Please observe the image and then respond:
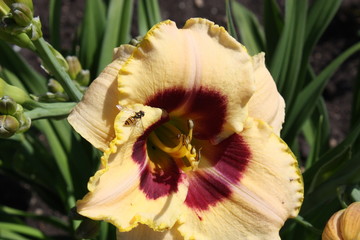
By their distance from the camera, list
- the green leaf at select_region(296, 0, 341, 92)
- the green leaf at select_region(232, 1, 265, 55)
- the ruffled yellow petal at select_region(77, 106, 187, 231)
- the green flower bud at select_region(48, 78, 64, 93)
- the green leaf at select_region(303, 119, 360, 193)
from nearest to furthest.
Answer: the ruffled yellow petal at select_region(77, 106, 187, 231) → the green flower bud at select_region(48, 78, 64, 93) → the green leaf at select_region(303, 119, 360, 193) → the green leaf at select_region(296, 0, 341, 92) → the green leaf at select_region(232, 1, 265, 55)

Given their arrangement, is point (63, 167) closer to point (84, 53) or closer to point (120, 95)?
point (84, 53)

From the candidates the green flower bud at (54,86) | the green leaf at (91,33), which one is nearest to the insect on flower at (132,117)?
the green flower bud at (54,86)

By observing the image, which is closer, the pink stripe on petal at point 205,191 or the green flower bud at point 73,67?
the pink stripe on petal at point 205,191

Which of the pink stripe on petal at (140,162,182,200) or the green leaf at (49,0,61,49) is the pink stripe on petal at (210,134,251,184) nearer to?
the pink stripe on petal at (140,162,182,200)

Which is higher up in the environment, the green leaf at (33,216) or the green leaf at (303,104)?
the green leaf at (303,104)

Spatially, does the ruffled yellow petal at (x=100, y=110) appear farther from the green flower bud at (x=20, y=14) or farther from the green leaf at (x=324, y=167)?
the green leaf at (x=324, y=167)

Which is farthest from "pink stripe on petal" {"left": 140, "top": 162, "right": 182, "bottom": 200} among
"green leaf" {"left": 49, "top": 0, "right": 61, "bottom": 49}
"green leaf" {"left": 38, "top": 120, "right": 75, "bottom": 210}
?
"green leaf" {"left": 49, "top": 0, "right": 61, "bottom": 49}
